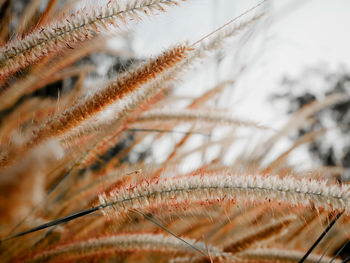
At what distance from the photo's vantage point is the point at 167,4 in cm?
34

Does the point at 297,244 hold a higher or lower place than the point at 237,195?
lower

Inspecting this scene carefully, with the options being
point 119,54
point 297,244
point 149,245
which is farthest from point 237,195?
point 119,54

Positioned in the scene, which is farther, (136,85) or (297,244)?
(297,244)

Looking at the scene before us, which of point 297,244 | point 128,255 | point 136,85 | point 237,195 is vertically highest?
point 136,85

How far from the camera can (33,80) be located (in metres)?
0.49

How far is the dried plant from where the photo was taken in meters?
0.30

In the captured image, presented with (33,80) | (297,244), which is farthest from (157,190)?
(297,244)

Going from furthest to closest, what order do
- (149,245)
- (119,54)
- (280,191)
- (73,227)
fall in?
Result: (119,54)
(73,227)
(149,245)
(280,191)

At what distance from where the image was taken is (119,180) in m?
0.46

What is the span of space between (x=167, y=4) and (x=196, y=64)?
140 mm

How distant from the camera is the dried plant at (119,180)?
0.99 ft

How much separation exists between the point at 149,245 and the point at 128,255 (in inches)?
3.0

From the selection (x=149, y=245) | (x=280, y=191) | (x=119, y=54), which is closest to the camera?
(x=280, y=191)

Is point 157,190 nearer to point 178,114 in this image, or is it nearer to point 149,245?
point 149,245
